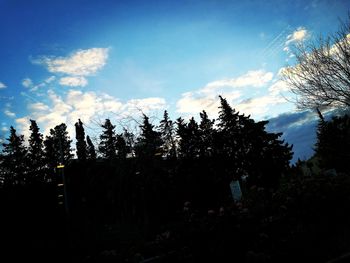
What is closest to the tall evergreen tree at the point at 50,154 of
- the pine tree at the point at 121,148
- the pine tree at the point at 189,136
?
the pine tree at the point at 189,136

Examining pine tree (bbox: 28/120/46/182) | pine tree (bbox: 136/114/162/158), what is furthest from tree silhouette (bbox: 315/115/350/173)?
pine tree (bbox: 28/120/46/182)

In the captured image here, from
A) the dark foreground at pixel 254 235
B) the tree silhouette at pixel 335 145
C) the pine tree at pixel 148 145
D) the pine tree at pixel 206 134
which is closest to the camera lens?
the dark foreground at pixel 254 235

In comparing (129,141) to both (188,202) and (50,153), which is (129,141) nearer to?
(188,202)

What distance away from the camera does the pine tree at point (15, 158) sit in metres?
44.2

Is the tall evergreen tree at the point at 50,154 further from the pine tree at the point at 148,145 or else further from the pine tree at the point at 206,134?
the pine tree at the point at 148,145

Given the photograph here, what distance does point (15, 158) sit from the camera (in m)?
45.8

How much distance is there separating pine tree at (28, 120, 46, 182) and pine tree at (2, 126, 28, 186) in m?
1.22

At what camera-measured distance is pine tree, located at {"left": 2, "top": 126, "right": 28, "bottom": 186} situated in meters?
44.2

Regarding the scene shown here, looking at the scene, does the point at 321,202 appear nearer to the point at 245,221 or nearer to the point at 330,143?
the point at 245,221

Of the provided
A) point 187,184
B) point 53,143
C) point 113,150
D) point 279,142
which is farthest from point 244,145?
point 53,143

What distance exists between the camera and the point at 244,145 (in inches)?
1415

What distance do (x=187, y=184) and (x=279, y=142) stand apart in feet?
72.3

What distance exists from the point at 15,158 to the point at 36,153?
4.00m

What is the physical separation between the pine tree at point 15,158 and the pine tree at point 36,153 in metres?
1.22
